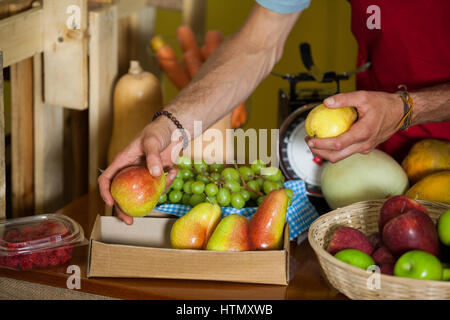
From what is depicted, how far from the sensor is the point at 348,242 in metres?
1.07

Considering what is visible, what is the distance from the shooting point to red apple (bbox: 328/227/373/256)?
1.07 metres

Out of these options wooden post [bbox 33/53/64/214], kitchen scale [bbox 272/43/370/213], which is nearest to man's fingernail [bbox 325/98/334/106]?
kitchen scale [bbox 272/43/370/213]

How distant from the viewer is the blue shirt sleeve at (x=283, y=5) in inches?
57.7

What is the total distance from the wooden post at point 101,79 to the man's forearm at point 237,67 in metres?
0.32

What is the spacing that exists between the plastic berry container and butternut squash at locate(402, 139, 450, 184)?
2.52 feet

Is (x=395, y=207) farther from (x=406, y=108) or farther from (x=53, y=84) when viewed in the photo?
(x=53, y=84)

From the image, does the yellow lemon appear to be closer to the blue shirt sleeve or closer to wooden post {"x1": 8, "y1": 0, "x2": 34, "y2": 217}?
the blue shirt sleeve

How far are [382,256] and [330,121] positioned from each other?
0.29 metres

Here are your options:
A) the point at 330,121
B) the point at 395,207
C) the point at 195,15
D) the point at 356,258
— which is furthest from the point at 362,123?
the point at 195,15

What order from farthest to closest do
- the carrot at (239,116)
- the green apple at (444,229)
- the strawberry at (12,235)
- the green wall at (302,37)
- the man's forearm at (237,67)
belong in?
the green wall at (302,37) < the carrot at (239,116) < the man's forearm at (237,67) < the strawberry at (12,235) < the green apple at (444,229)

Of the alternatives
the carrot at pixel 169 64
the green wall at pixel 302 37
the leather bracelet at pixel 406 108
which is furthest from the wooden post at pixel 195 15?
the leather bracelet at pixel 406 108

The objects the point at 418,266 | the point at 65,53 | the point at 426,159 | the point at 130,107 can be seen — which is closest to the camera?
the point at 418,266

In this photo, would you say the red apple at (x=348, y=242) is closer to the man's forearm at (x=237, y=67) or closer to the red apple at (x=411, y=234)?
the red apple at (x=411, y=234)
